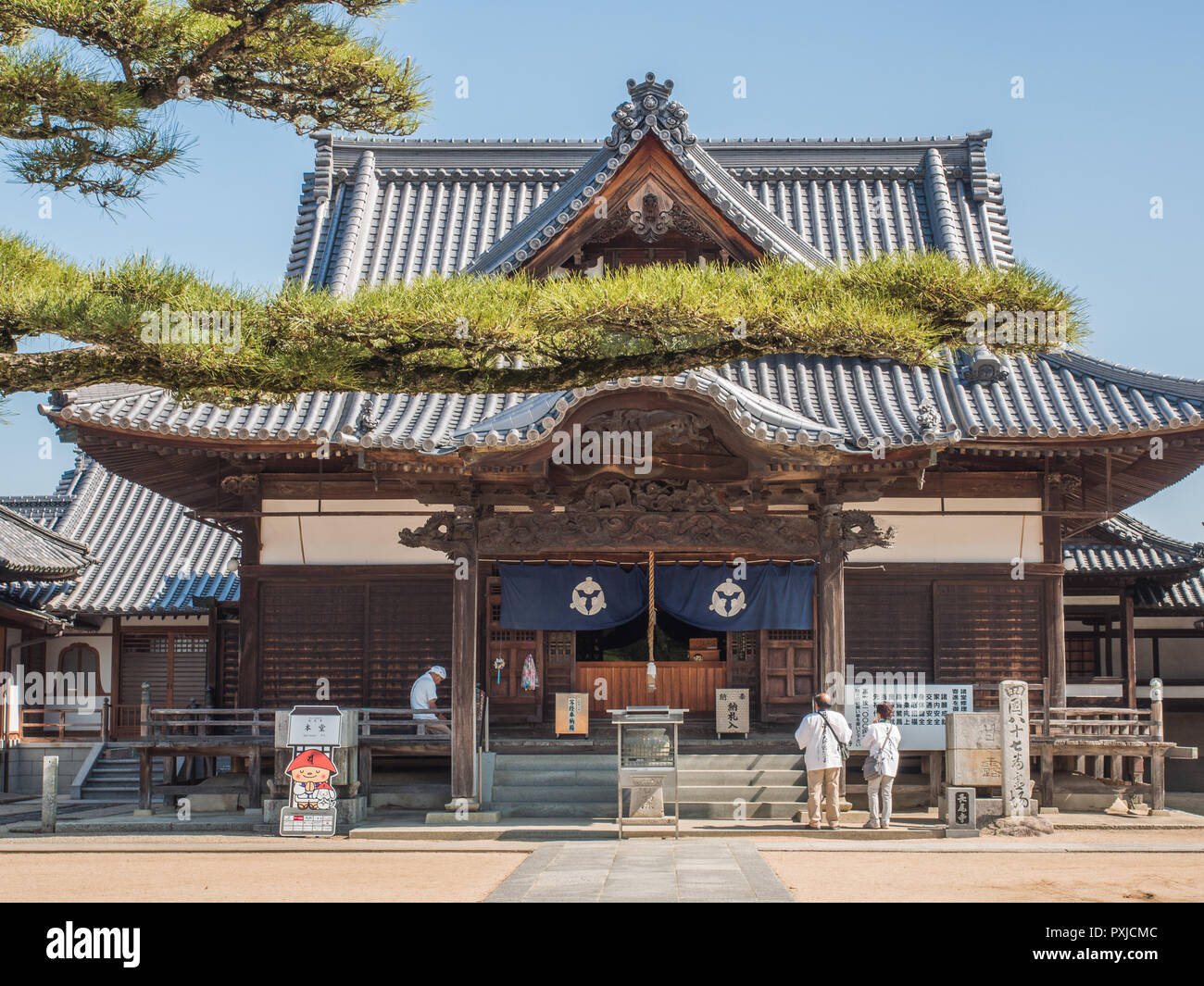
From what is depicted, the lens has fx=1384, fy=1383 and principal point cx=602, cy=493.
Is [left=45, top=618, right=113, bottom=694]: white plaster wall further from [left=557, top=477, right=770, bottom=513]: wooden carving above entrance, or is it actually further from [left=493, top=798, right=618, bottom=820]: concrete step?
[left=557, top=477, right=770, bottom=513]: wooden carving above entrance

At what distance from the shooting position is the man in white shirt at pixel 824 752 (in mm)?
16250

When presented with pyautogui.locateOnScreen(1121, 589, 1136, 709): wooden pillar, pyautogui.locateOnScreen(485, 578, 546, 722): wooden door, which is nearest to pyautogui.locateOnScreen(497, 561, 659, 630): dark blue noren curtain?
pyautogui.locateOnScreen(485, 578, 546, 722): wooden door

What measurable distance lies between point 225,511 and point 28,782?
9.41 meters

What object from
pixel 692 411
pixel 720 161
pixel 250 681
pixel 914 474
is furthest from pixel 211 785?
pixel 720 161

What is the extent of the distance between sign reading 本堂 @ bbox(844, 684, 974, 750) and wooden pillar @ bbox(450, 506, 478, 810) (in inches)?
194

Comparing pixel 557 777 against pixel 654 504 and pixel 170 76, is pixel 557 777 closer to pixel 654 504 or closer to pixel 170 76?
pixel 654 504

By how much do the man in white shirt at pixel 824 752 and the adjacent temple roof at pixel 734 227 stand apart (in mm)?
3261

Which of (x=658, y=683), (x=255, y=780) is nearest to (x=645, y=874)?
(x=255, y=780)

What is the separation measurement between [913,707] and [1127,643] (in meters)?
10.7

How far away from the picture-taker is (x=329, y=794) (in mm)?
16406


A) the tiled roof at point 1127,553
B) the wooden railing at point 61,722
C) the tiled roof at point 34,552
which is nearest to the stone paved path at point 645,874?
the tiled roof at point 1127,553

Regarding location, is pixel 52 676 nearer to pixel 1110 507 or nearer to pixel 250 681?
pixel 250 681

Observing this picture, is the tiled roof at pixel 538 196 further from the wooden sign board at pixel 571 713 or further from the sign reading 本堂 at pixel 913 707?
the sign reading 本堂 at pixel 913 707

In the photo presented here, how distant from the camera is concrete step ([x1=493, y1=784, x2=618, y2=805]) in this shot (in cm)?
1806
